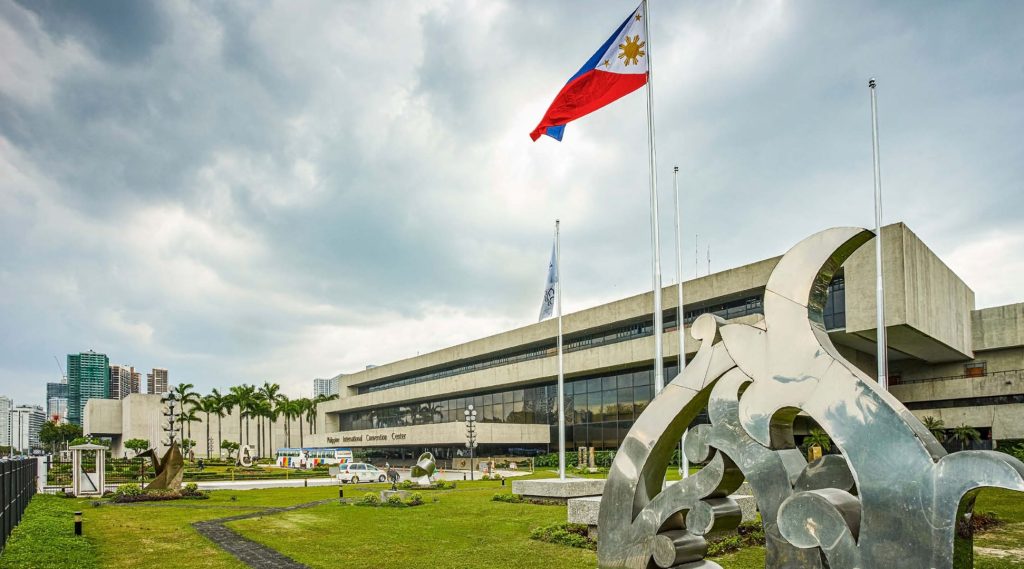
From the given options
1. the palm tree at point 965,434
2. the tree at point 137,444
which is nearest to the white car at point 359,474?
the palm tree at point 965,434

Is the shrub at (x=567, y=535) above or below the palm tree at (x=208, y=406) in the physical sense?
above

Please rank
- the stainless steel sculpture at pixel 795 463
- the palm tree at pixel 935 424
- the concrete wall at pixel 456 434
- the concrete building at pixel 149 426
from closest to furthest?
the stainless steel sculpture at pixel 795 463
the palm tree at pixel 935 424
the concrete wall at pixel 456 434
the concrete building at pixel 149 426

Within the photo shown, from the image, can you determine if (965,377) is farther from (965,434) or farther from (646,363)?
(646,363)

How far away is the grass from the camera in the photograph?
1375 cm

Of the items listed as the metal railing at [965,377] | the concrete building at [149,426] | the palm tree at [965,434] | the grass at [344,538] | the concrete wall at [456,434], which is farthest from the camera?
the concrete building at [149,426]

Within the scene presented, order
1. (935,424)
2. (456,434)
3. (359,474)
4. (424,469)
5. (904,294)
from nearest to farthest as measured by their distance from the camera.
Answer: (904,294)
(424,469)
(935,424)
(359,474)
(456,434)

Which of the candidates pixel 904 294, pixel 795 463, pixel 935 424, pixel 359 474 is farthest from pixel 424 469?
pixel 795 463

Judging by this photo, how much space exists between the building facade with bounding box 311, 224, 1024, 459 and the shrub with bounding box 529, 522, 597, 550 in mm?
18550

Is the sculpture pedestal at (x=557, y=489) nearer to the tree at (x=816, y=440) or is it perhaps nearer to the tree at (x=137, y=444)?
the tree at (x=816, y=440)

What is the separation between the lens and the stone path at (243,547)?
14062 mm

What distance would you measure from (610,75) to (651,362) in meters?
32.9

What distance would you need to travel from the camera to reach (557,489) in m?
22.9

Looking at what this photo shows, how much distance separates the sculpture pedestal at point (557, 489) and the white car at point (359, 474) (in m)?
23.8

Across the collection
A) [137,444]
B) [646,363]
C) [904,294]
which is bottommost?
[137,444]
